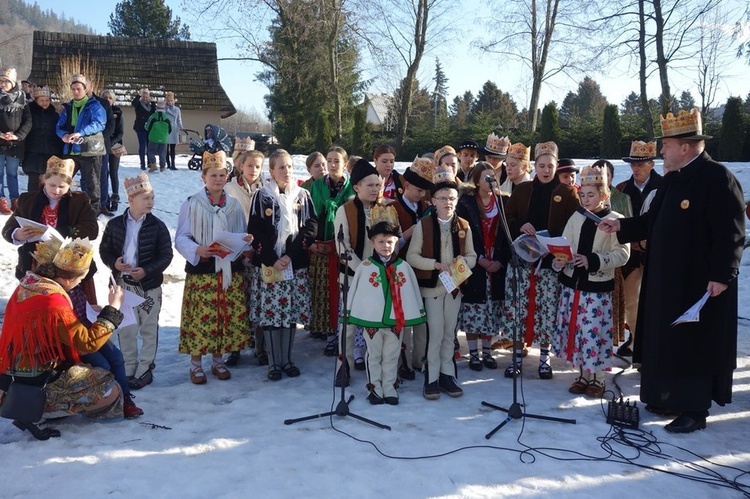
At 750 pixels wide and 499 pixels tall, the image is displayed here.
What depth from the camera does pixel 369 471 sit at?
13.2 feet

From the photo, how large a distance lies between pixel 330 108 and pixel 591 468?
28318 millimetres

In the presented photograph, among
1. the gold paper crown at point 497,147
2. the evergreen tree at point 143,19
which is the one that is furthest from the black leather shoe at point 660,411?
the evergreen tree at point 143,19

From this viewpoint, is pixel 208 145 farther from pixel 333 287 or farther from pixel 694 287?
pixel 694 287

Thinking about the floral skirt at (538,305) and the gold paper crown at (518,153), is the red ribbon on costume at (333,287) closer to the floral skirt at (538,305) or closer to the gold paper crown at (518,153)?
the floral skirt at (538,305)

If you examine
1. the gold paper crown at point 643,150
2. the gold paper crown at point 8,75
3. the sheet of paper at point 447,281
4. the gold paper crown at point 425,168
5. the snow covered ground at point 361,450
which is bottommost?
the snow covered ground at point 361,450

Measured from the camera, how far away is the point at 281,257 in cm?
580

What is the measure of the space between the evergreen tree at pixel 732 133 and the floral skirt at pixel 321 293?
59.0ft

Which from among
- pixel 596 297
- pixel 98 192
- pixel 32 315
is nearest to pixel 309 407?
pixel 32 315

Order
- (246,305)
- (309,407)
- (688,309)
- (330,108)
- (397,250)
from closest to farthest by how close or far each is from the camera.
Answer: (688,309), (309,407), (397,250), (246,305), (330,108)

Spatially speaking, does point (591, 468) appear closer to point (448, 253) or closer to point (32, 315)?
point (448, 253)

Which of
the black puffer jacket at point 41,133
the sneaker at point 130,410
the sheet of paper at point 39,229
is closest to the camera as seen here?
the sneaker at point 130,410

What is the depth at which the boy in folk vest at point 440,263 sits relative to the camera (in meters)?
5.41

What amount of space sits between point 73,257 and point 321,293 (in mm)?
2762

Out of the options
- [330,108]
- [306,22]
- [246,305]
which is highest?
[306,22]
